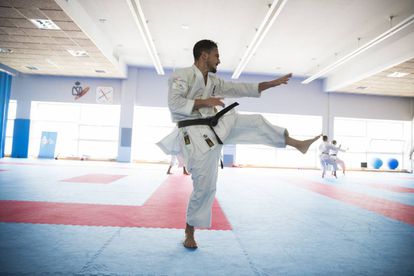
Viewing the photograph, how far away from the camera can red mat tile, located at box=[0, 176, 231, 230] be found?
243 cm

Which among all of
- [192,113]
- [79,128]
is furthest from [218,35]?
[79,128]

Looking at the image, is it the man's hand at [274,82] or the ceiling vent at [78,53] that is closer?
the man's hand at [274,82]

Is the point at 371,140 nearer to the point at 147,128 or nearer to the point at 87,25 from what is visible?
the point at 147,128

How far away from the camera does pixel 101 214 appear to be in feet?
8.97

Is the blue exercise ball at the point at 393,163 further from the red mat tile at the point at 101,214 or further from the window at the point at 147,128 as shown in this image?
the red mat tile at the point at 101,214

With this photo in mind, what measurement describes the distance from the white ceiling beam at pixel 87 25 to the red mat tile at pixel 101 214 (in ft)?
17.6

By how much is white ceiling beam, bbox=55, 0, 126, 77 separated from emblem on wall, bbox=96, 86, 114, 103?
2689mm

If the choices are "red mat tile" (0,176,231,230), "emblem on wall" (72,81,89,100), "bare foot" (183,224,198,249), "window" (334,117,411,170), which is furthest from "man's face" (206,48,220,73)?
"window" (334,117,411,170)

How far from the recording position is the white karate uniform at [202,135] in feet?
6.12

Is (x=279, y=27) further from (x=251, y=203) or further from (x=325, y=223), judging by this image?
(x=325, y=223)

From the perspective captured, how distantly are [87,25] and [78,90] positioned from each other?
634cm

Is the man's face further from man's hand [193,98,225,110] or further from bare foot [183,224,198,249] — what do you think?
bare foot [183,224,198,249]

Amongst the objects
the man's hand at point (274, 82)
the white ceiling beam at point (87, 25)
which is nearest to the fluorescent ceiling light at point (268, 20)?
the man's hand at point (274, 82)

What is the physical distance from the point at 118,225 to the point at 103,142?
1220 cm
